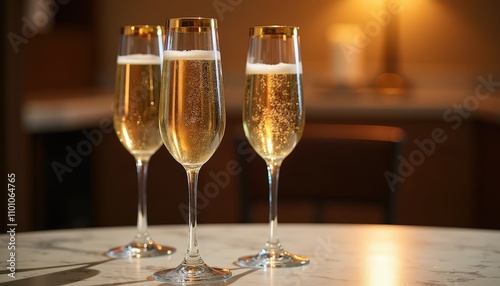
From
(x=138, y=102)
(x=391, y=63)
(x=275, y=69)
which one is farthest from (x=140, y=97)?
(x=391, y=63)

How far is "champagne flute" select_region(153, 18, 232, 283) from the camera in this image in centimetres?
98

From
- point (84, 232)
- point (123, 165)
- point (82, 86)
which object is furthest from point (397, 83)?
point (84, 232)

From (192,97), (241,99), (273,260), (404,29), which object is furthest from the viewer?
(404,29)

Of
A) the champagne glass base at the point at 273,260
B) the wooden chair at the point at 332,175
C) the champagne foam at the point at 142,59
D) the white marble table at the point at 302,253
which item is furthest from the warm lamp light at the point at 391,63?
the champagne glass base at the point at 273,260

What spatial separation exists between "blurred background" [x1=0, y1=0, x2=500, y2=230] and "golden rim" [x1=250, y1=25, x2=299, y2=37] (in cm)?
89

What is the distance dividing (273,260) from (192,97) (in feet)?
0.79

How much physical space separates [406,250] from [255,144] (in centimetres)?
25

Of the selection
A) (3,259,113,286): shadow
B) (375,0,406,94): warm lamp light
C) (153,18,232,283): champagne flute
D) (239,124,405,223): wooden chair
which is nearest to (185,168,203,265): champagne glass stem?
(153,18,232,283): champagne flute

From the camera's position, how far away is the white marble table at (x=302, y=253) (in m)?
0.99

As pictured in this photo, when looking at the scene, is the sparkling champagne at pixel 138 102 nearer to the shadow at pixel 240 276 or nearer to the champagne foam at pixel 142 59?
the champagne foam at pixel 142 59

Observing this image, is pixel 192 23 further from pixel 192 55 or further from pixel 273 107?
pixel 273 107

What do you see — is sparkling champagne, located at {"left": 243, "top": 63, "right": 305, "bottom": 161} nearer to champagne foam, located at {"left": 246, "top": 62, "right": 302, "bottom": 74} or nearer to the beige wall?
champagne foam, located at {"left": 246, "top": 62, "right": 302, "bottom": 74}

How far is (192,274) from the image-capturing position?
998 mm

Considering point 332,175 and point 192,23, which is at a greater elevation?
point 192,23
